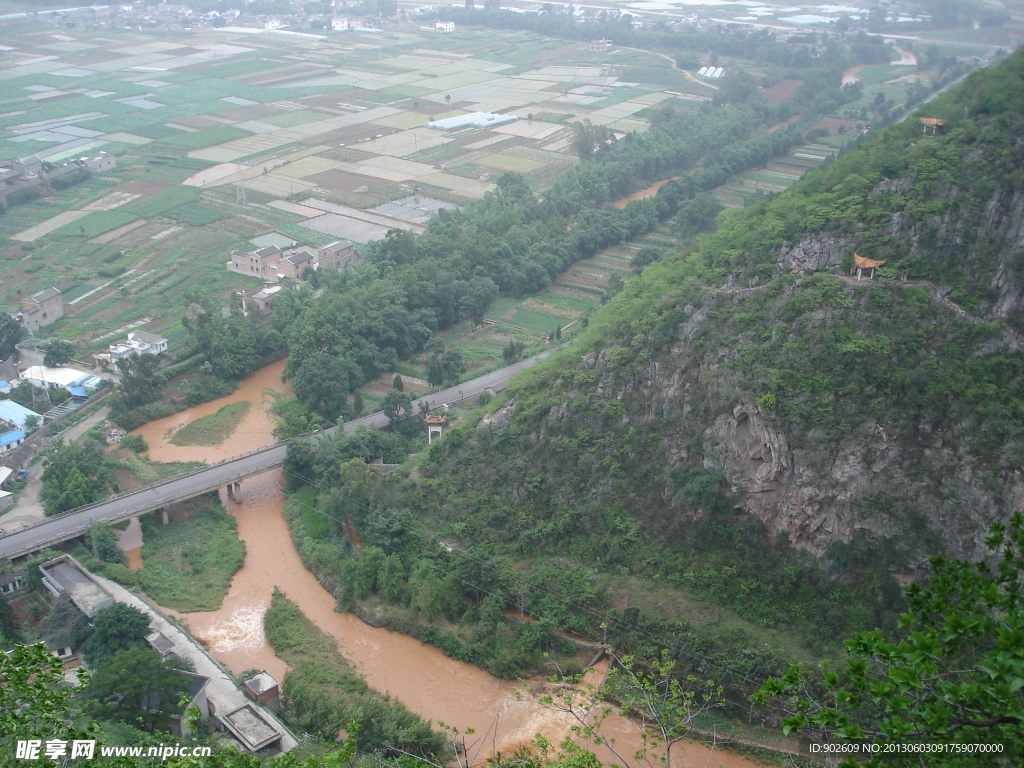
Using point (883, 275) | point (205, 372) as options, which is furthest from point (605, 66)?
point (883, 275)

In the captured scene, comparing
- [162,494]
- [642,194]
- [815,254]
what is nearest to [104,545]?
[162,494]

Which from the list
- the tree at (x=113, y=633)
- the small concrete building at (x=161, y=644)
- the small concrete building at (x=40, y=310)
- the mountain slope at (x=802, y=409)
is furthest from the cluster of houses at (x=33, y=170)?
the small concrete building at (x=161, y=644)

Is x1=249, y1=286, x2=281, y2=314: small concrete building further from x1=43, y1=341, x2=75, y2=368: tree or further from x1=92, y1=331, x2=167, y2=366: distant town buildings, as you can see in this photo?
x1=43, y1=341, x2=75, y2=368: tree

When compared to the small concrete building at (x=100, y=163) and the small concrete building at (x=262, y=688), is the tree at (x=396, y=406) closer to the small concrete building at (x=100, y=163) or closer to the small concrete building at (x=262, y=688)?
the small concrete building at (x=262, y=688)

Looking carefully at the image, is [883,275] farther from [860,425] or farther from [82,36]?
[82,36]

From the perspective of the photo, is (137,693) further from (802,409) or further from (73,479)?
(802,409)

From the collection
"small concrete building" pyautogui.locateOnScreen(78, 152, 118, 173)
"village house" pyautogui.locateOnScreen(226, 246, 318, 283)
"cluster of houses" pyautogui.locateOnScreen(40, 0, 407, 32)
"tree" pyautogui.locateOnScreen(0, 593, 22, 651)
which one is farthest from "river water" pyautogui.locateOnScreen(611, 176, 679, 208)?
"cluster of houses" pyautogui.locateOnScreen(40, 0, 407, 32)
